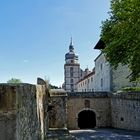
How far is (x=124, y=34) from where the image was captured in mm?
18094

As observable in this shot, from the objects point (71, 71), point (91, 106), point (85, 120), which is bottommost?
point (85, 120)

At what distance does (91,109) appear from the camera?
28.6m

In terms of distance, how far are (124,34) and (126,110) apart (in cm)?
780

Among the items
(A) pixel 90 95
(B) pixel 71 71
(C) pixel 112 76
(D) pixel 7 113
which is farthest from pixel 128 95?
(B) pixel 71 71

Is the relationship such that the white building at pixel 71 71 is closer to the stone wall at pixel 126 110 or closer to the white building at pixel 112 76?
the white building at pixel 112 76

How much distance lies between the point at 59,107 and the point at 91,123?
53.3ft

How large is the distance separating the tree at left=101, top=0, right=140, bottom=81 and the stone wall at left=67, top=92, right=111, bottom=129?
9.05m

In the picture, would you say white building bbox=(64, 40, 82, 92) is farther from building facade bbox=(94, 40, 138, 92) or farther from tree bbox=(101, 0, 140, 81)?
tree bbox=(101, 0, 140, 81)

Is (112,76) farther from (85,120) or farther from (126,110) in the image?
(126,110)

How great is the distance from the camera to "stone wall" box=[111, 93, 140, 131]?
21.7 m

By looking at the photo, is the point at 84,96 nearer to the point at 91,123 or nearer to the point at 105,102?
the point at 105,102

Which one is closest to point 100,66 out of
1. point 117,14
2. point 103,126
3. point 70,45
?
point 103,126

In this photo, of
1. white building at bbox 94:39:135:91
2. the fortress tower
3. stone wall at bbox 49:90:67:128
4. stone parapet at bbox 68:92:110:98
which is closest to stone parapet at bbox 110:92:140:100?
stone parapet at bbox 68:92:110:98

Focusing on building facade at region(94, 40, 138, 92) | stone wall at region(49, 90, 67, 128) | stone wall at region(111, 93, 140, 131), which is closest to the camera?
stone wall at region(49, 90, 67, 128)
